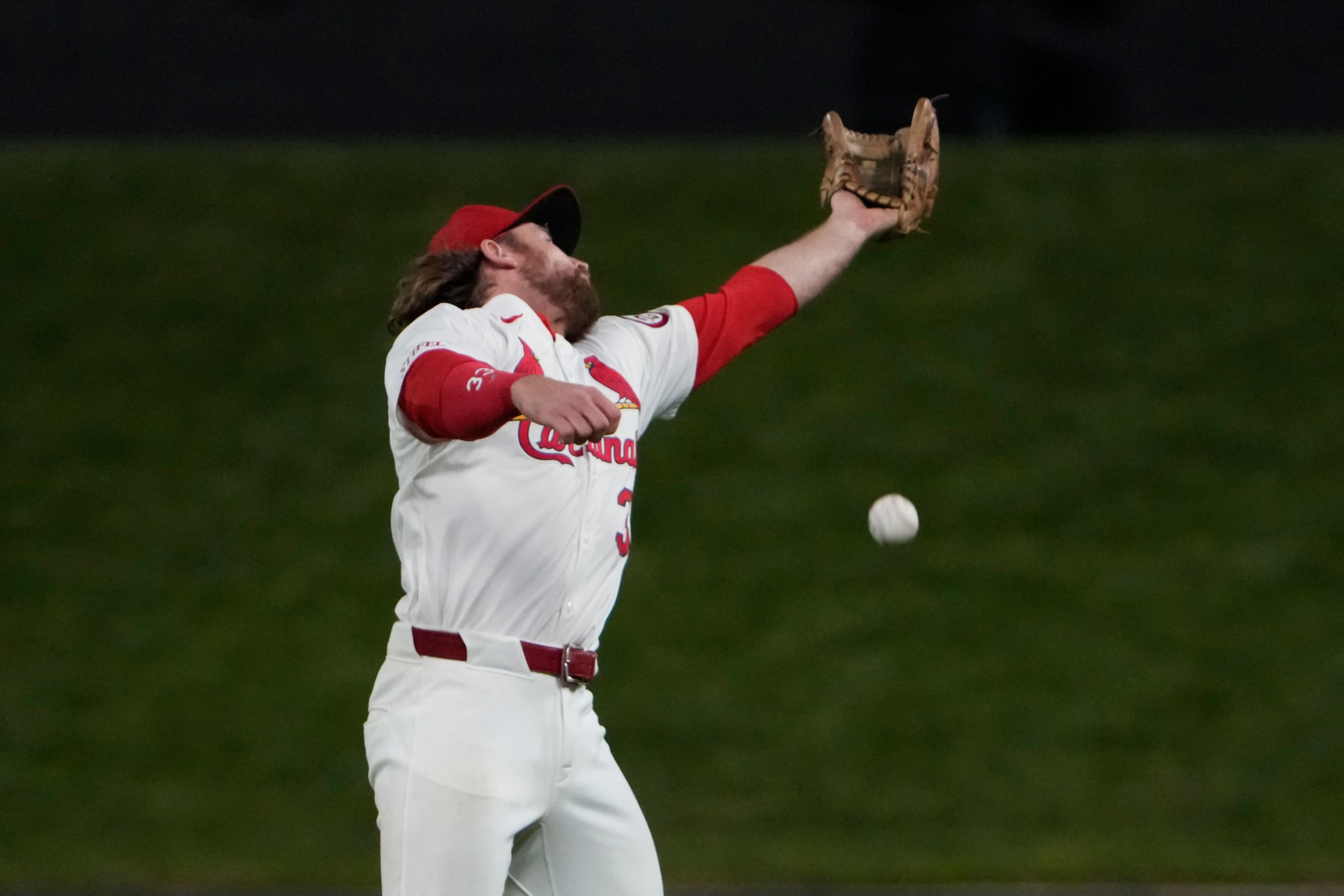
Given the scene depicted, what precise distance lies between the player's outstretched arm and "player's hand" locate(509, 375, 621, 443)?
58.0 inches

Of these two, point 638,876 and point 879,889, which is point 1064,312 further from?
point 638,876

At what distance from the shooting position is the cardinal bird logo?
387cm

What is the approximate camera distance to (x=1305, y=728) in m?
9.31

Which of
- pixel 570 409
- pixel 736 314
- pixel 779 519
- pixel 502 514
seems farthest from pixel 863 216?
pixel 779 519

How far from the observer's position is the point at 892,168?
14.9 feet

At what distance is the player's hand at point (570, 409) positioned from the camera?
2.88 metres

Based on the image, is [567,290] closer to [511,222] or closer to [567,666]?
[511,222]

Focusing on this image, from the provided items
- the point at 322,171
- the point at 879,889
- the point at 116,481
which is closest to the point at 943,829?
the point at 879,889

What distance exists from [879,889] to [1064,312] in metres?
5.55

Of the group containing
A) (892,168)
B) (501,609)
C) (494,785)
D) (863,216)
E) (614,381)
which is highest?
(892,168)

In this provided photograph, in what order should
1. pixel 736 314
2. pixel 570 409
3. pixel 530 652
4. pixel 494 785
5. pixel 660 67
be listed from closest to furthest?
pixel 570 409 → pixel 494 785 → pixel 530 652 → pixel 736 314 → pixel 660 67

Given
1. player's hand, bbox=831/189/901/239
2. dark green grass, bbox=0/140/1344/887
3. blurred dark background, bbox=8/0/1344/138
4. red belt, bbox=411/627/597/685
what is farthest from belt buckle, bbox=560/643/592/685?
blurred dark background, bbox=8/0/1344/138

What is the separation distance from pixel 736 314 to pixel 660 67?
8661 millimetres

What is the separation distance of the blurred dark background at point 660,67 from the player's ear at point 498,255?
809 cm
